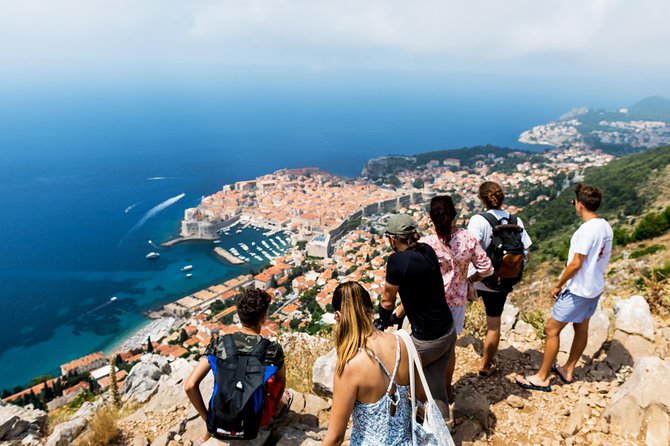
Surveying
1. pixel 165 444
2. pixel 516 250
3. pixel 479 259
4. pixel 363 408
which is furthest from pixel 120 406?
pixel 516 250

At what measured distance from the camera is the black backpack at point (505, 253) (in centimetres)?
232

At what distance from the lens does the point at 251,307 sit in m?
1.86

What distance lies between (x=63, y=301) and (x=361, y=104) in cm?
12333

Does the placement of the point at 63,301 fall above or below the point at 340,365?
below

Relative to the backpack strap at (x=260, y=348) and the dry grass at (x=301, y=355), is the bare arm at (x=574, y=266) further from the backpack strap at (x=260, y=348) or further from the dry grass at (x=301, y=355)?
the dry grass at (x=301, y=355)

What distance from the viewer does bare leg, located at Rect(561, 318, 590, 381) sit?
2443 millimetres

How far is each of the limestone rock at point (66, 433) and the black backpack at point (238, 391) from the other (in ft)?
5.08

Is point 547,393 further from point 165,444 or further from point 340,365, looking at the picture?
point 165,444

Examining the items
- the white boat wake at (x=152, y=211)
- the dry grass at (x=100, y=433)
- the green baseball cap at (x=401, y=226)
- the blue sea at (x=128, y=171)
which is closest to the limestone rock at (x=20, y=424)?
the dry grass at (x=100, y=433)

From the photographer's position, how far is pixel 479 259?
2.15 meters

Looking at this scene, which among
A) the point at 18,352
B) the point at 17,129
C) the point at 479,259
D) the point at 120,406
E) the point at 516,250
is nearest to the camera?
the point at 479,259

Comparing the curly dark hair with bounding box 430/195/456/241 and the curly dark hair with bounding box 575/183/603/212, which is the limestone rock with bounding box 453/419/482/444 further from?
the curly dark hair with bounding box 575/183/603/212

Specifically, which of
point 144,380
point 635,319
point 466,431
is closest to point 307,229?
point 144,380

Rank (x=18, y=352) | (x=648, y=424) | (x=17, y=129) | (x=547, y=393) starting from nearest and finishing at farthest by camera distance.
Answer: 1. (x=648, y=424)
2. (x=547, y=393)
3. (x=18, y=352)
4. (x=17, y=129)
